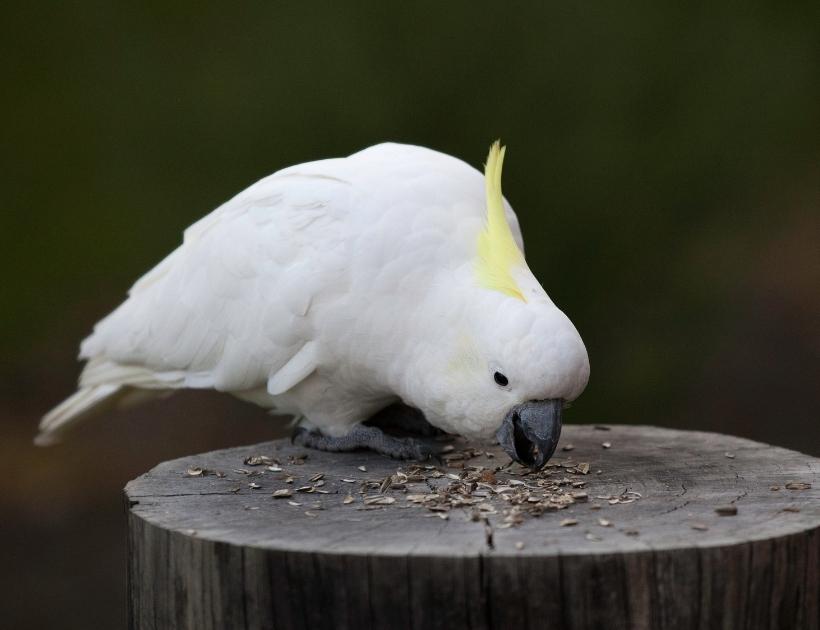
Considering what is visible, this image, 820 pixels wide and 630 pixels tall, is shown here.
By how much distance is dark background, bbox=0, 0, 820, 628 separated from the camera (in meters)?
5.20

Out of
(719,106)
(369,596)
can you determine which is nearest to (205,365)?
(369,596)

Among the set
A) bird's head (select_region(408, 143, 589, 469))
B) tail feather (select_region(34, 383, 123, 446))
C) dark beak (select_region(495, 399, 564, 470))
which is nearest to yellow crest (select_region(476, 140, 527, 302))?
bird's head (select_region(408, 143, 589, 469))

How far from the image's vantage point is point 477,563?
6.20ft

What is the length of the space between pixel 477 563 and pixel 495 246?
100 centimetres

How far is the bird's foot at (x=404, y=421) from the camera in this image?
3.17 m

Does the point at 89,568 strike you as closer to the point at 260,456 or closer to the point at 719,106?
the point at 260,456

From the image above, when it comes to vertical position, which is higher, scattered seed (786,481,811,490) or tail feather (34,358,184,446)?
tail feather (34,358,184,446)

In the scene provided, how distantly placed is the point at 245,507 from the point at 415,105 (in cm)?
335

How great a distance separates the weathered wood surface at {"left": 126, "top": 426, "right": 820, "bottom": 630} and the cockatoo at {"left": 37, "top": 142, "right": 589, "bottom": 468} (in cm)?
32

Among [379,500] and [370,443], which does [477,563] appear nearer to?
[379,500]

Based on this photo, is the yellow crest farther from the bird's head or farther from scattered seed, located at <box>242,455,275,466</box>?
scattered seed, located at <box>242,455,275,466</box>

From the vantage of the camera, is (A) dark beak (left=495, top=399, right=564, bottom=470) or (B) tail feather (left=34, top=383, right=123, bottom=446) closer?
(A) dark beak (left=495, top=399, right=564, bottom=470)

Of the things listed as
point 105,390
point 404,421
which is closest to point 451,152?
point 404,421

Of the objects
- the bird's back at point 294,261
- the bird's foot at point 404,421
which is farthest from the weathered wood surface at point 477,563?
the bird's foot at point 404,421
